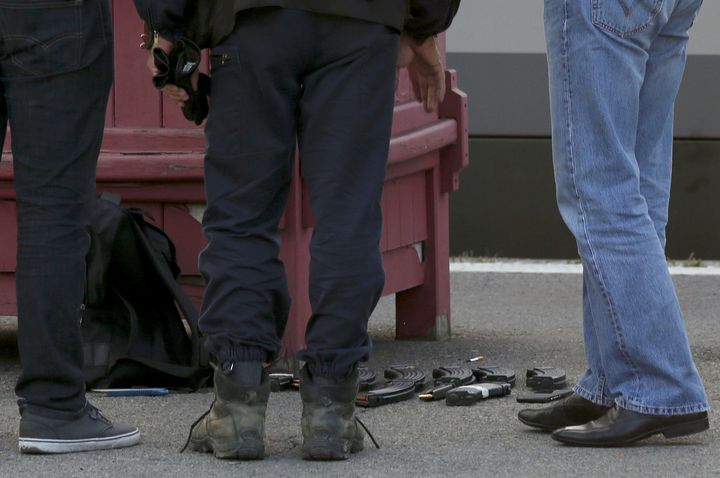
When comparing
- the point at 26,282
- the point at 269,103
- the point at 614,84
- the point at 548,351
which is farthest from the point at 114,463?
the point at 548,351

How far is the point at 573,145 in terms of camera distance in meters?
3.17

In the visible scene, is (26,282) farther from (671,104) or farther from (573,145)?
(671,104)

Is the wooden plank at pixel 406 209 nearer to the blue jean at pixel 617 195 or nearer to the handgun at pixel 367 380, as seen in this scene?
the handgun at pixel 367 380

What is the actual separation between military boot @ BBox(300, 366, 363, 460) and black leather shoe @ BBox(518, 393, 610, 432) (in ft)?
1.68

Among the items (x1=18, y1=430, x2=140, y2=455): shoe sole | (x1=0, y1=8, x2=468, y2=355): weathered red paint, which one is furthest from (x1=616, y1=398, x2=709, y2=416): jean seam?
(x1=0, y1=8, x2=468, y2=355): weathered red paint

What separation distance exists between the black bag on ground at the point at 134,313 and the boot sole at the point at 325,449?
90cm

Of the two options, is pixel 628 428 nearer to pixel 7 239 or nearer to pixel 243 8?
pixel 243 8

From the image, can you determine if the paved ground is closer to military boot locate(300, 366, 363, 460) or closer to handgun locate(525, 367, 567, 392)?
military boot locate(300, 366, 363, 460)

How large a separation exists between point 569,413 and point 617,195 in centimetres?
53

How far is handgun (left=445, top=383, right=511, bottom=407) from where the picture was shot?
376 centimetres

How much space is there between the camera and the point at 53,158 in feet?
10.1

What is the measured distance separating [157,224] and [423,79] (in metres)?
1.16

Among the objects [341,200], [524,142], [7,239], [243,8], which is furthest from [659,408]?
[524,142]

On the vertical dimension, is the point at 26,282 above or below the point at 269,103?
below
